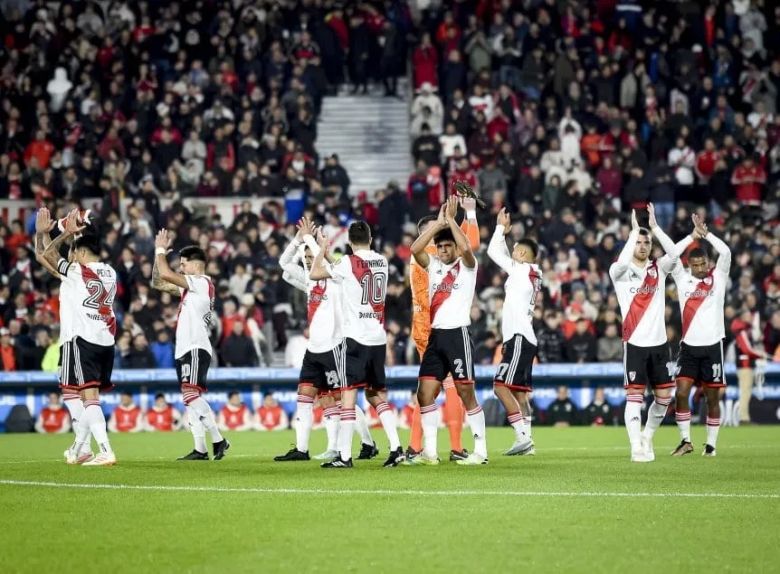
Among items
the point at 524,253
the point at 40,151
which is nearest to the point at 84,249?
the point at 524,253

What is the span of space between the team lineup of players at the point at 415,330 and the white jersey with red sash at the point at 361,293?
1cm

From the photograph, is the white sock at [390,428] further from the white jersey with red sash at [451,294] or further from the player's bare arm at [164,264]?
the player's bare arm at [164,264]

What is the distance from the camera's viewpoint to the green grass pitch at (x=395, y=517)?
8477mm

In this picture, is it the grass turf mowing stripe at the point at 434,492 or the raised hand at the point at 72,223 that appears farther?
the raised hand at the point at 72,223

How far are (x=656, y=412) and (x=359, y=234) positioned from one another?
14.0 feet

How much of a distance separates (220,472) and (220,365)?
43.2 ft

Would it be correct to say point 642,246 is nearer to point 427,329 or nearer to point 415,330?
point 427,329

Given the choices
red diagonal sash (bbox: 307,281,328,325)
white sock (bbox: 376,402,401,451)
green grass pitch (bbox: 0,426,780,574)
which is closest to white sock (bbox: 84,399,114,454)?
green grass pitch (bbox: 0,426,780,574)

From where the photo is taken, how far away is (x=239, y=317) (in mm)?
27641

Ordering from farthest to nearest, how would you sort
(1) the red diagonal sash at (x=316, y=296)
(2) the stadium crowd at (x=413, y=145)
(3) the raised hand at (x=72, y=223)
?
(2) the stadium crowd at (x=413, y=145)
(1) the red diagonal sash at (x=316, y=296)
(3) the raised hand at (x=72, y=223)

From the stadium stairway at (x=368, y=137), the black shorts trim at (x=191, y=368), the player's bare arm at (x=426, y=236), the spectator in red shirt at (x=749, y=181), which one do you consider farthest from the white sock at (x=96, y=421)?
the spectator in red shirt at (x=749, y=181)

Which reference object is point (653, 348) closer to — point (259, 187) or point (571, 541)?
point (571, 541)

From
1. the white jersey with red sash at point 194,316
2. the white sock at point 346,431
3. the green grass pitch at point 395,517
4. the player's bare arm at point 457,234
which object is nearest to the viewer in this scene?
the green grass pitch at point 395,517

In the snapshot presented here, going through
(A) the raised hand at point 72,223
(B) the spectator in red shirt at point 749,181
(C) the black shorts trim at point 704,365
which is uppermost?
(B) the spectator in red shirt at point 749,181
